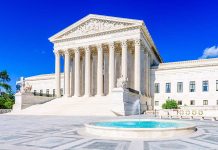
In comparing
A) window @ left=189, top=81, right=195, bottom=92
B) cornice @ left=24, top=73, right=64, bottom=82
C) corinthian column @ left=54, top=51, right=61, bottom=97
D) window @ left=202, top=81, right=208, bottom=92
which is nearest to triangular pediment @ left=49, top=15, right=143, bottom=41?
corinthian column @ left=54, top=51, right=61, bottom=97

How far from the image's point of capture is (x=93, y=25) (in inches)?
2368

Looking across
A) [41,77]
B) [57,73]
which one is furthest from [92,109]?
[41,77]

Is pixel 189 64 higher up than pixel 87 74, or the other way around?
pixel 189 64

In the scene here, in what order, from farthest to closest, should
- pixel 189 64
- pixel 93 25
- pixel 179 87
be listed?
pixel 93 25 → pixel 179 87 → pixel 189 64

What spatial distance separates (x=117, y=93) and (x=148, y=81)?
21843mm

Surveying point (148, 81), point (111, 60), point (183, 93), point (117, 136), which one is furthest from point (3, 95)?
point (117, 136)

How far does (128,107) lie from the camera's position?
4247cm

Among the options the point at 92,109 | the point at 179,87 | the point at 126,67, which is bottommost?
the point at 92,109

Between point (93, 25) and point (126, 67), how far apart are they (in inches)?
507

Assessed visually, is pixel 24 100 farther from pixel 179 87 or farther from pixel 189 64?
pixel 189 64

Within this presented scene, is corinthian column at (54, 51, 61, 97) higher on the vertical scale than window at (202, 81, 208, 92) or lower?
higher

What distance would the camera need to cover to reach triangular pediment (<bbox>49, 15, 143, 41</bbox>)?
55.7 m

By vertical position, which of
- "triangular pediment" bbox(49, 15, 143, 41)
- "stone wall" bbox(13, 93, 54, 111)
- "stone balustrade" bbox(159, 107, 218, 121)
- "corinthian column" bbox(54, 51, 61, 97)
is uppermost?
"triangular pediment" bbox(49, 15, 143, 41)

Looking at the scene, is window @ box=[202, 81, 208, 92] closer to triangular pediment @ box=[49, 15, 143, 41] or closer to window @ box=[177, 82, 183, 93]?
window @ box=[177, 82, 183, 93]
